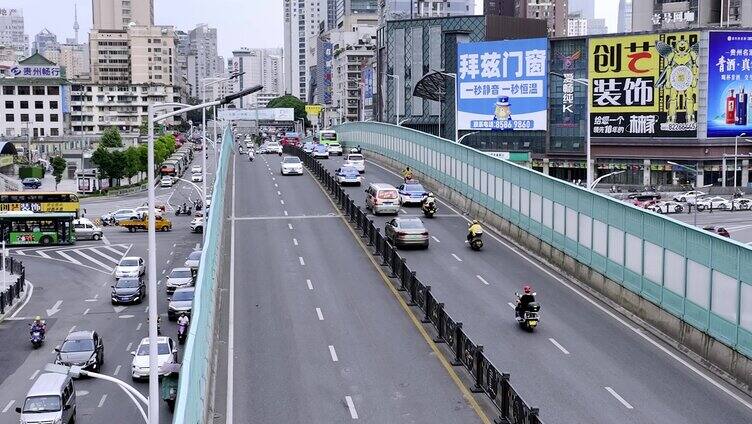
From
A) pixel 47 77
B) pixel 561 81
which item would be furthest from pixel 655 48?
pixel 47 77

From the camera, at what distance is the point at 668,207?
272ft

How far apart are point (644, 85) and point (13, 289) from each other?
75.3 meters

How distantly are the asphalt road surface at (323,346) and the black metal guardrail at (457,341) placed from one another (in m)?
0.65

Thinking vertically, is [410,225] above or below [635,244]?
below

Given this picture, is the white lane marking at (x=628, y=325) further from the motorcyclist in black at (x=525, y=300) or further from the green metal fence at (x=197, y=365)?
the green metal fence at (x=197, y=365)

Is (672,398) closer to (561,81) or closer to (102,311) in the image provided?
(102,311)

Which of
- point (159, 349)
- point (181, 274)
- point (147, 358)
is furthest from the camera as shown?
point (181, 274)

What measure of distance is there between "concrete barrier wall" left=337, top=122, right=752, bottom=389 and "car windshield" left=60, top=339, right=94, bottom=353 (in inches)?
766

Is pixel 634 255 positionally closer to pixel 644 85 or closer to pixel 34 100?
pixel 644 85

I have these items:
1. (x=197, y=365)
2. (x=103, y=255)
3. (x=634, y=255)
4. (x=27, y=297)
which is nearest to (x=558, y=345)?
(x=634, y=255)

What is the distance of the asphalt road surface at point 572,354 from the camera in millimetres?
23359

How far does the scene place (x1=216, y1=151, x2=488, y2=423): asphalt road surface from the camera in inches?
936

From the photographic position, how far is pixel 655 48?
107375mm

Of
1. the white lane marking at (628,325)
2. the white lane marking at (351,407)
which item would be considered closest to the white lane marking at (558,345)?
the white lane marking at (628,325)
